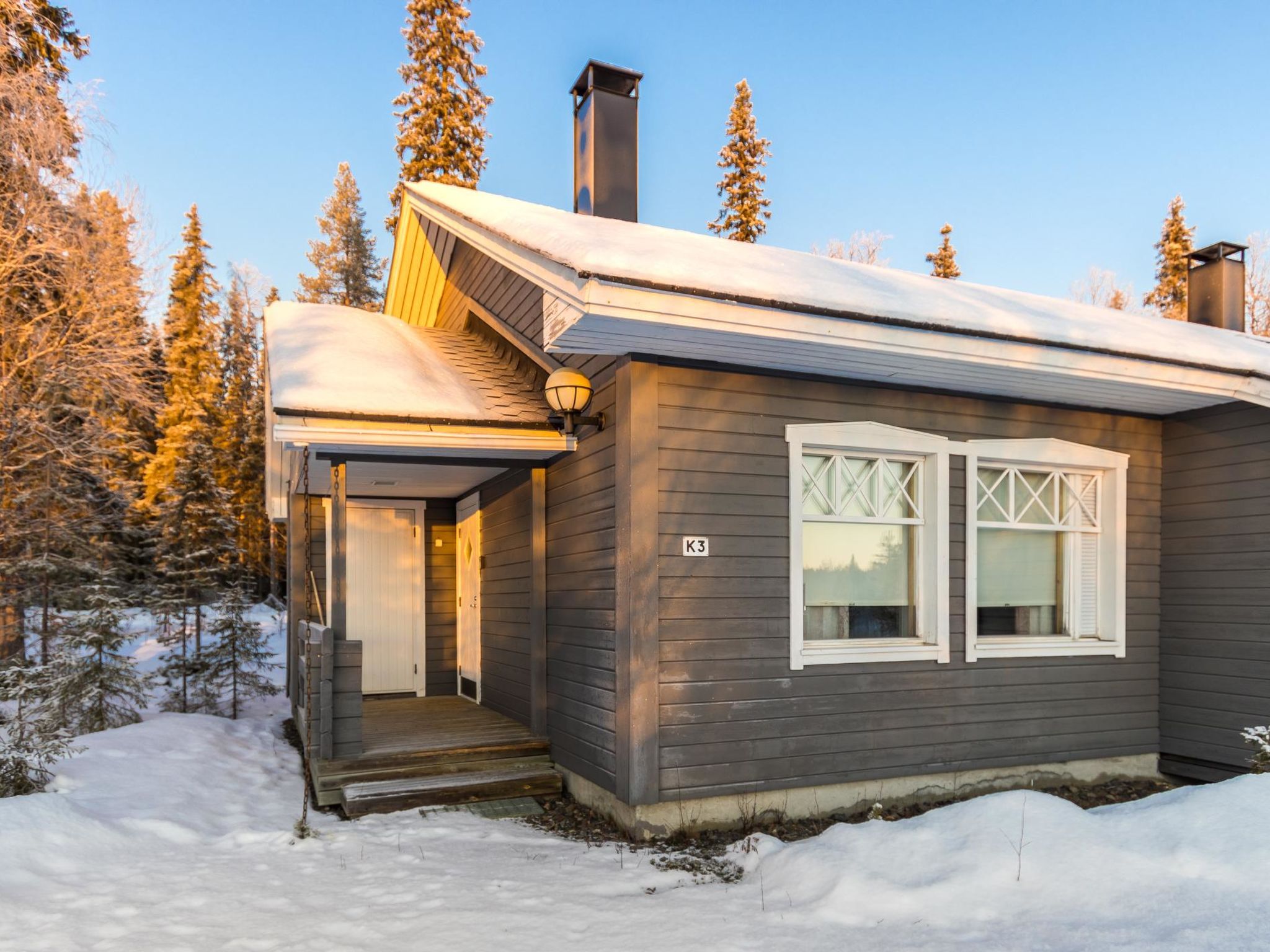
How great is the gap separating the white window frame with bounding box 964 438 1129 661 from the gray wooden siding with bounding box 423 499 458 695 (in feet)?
17.6

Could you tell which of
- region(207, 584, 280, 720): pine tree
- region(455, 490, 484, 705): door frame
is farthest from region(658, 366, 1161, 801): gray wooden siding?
region(207, 584, 280, 720): pine tree

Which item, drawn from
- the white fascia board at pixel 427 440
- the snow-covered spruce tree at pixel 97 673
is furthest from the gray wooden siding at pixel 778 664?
the snow-covered spruce tree at pixel 97 673

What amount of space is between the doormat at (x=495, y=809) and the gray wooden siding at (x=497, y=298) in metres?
2.90

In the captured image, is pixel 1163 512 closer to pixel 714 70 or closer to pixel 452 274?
pixel 452 274

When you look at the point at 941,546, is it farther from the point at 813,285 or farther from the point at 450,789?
the point at 450,789

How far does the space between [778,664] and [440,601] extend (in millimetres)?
4830

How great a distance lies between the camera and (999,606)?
6.15m

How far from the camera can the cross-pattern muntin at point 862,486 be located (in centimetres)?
552

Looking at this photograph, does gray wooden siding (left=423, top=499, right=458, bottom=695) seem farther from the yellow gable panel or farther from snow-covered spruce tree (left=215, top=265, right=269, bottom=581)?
snow-covered spruce tree (left=215, top=265, right=269, bottom=581)

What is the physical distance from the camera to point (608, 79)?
7.00 metres

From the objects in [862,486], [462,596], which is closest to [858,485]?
[862,486]

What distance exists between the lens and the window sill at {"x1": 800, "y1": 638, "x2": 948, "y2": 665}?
17.5ft

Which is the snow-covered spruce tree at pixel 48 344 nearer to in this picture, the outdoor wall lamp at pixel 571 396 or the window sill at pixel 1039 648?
the outdoor wall lamp at pixel 571 396

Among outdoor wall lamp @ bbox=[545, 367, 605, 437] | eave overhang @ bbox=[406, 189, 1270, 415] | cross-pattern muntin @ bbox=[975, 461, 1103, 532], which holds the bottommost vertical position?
cross-pattern muntin @ bbox=[975, 461, 1103, 532]
